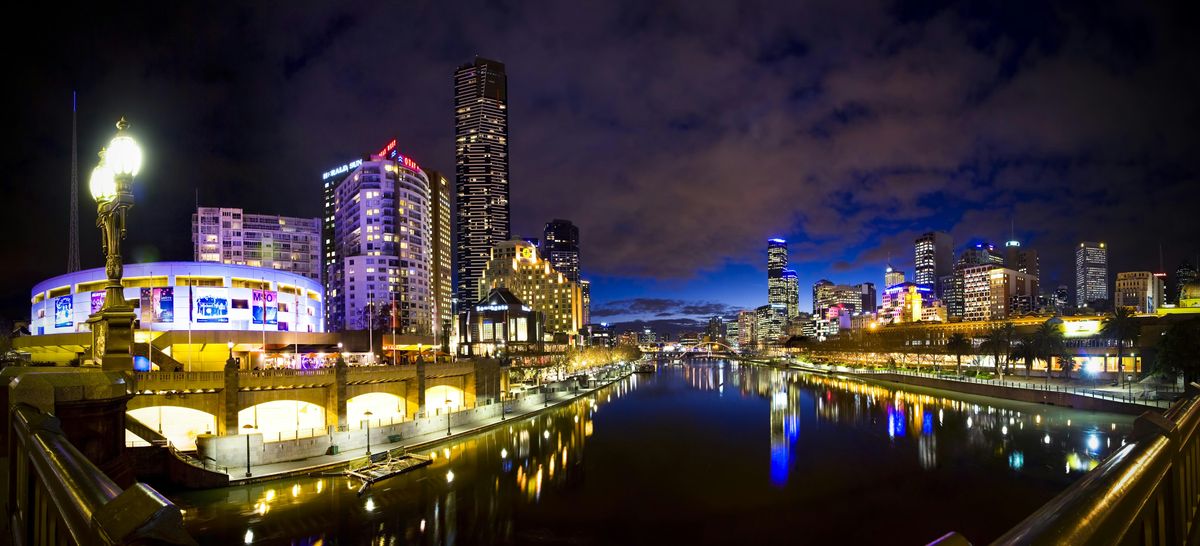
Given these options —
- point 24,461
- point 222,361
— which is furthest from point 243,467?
point 24,461

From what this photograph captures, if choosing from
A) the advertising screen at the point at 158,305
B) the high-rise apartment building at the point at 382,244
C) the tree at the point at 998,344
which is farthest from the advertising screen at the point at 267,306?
the tree at the point at 998,344

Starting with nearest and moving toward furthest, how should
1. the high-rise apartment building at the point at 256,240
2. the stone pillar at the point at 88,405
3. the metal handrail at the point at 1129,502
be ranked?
the metal handrail at the point at 1129,502, the stone pillar at the point at 88,405, the high-rise apartment building at the point at 256,240

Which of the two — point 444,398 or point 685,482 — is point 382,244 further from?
point 685,482

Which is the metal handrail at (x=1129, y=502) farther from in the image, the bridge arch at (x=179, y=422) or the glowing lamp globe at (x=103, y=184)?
the bridge arch at (x=179, y=422)

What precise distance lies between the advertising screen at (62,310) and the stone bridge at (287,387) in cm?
3265

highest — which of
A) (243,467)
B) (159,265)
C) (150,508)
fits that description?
(159,265)

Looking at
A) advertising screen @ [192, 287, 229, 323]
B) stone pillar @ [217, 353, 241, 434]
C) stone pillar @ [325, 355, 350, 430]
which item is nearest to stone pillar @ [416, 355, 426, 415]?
stone pillar @ [325, 355, 350, 430]

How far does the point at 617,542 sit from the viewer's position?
95.2 feet

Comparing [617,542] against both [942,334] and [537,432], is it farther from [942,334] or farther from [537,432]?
[942,334]

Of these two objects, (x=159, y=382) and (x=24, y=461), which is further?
(x=159, y=382)

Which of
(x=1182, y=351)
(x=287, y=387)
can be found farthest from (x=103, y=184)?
(x=1182, y=351)

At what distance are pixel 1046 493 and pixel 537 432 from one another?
38953 millimetres

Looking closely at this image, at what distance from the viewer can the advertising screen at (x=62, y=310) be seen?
59375mm

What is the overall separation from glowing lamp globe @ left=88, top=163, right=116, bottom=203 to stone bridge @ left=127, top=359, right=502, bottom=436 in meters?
20.2
